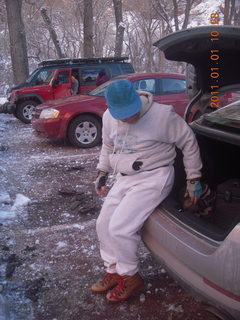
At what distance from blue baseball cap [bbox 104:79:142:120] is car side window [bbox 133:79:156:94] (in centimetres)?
586

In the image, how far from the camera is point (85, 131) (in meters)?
8.09

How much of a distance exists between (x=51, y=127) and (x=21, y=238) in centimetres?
433

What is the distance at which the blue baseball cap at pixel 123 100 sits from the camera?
254 centimetres

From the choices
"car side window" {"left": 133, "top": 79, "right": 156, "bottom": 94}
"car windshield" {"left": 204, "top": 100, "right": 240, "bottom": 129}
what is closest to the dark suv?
Answer: "car side window" {"left": 133, "top": 79, "right": 156, "bottom": 94}

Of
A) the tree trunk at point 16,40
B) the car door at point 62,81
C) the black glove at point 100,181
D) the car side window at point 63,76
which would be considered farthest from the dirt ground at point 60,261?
the tree trunk at point 16,40

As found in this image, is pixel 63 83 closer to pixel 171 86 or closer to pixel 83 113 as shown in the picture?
pixel 83 113

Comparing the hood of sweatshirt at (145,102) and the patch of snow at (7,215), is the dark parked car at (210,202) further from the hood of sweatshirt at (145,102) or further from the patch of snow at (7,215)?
the patch of snow at (7,215)

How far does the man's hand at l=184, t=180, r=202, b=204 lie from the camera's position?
8.71 ft

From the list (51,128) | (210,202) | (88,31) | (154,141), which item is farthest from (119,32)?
(154,141)

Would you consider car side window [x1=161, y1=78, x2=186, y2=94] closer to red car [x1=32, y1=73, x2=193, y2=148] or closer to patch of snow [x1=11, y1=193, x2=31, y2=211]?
red car [x1=32, y1=73, x2=193, y2=148]

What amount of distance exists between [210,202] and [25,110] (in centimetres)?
1036

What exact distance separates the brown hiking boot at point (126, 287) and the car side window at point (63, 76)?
10.4m

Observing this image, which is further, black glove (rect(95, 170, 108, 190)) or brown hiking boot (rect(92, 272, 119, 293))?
black glove (rect(95, 170, 108, 190))

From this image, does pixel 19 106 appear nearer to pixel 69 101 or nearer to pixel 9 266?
pixel 69 101
